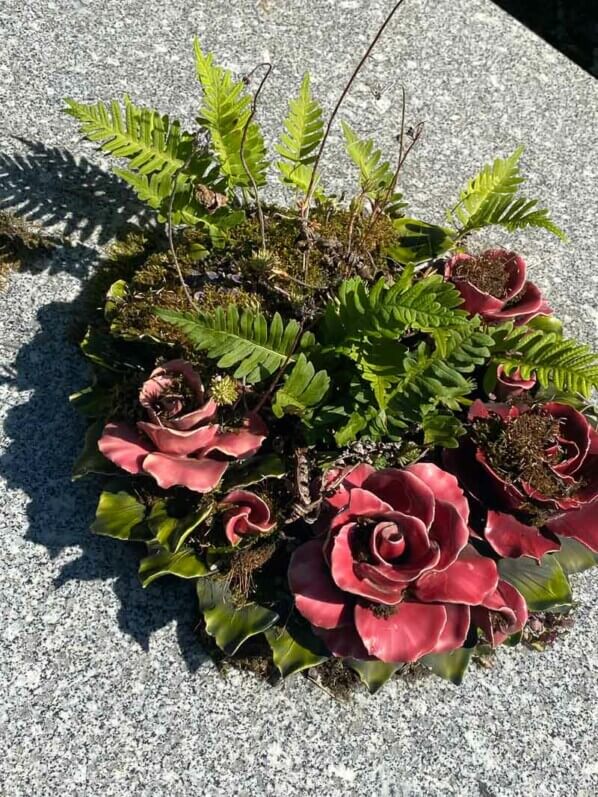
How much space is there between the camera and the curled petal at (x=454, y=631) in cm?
150

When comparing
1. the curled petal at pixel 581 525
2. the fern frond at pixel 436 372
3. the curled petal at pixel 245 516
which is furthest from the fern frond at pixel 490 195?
the curled petal at pixel 245 516

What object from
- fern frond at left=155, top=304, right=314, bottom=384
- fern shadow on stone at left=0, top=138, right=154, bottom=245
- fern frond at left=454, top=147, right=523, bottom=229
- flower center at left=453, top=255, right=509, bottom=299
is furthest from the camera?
fern shadow on stone at left=0, top=138, right=154, bottom=245

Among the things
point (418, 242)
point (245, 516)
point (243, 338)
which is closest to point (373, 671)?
point (245, 516)

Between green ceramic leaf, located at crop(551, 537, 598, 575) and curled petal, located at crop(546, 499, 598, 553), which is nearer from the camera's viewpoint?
curled petal, located at crop(546, 499, 598, 553)

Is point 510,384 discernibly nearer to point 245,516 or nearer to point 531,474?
point 531,474

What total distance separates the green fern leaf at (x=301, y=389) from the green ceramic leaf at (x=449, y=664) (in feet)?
1.94

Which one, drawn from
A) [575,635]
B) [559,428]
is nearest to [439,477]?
[559,428]

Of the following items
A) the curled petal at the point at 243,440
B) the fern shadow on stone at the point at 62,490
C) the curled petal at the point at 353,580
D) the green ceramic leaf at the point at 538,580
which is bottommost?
the fern shadow on stone at the point at 62,490

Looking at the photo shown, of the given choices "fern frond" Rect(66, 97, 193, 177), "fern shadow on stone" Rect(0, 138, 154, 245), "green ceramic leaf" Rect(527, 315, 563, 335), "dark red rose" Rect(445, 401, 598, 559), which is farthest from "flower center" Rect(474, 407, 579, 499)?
"fern shadow on stone" Rect(0, 138, 154, 245)

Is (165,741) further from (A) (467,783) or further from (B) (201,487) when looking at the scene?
(A) (467,783)

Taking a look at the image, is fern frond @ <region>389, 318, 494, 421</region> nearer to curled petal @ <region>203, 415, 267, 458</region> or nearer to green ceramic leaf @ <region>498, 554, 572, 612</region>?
curled petal @ <region>203, 415, 267, 458</region>

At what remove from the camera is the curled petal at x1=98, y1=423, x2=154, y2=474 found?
150cm

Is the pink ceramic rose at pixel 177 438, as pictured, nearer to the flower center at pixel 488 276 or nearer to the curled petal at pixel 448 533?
the curled petal at pixel 448 533

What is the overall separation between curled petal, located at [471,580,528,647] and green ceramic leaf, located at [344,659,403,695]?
0.21 meters
